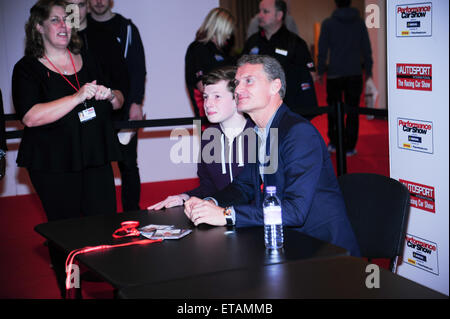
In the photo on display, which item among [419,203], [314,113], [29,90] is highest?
[29,90]

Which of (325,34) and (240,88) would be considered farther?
(325,34)

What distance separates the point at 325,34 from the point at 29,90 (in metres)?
5.15

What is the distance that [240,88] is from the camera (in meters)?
2.53

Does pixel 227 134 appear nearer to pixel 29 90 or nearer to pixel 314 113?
pixel 29 90

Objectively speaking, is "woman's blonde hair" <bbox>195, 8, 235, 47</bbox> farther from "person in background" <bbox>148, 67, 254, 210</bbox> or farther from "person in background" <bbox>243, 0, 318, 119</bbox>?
"person in background" <bbox>148, 67, 254, 210</bbox>

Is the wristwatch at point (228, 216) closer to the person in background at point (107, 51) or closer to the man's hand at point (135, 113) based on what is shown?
the person in background at point (107, 51)

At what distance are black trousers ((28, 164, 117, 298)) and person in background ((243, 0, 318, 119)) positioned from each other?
2305 millimetres

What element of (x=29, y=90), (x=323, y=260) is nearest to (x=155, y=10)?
(x=29, y=90)

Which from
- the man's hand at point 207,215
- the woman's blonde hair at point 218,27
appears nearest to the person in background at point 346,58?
the woman's blonde hair at point 218,27

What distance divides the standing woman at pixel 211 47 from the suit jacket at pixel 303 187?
2.43m

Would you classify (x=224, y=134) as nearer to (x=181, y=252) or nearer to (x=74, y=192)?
(x=74, y=192)

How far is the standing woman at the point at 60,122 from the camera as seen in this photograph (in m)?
3.07

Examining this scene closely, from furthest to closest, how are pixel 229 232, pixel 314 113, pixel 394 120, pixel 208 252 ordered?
pixel 314 113, pixel 394 120, pixel 229 232, pixel 208 252

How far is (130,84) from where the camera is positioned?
4.80 m
